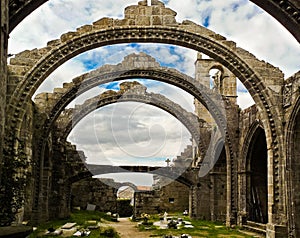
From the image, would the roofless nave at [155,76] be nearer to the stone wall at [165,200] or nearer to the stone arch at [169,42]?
the stone arch at [169,42]

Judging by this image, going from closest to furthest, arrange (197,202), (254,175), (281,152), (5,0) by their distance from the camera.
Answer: (5,0), (281,152), (254,175), (197,202)

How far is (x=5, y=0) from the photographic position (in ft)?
15.6

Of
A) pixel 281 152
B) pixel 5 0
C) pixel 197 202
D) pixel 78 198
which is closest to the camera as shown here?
pixel 5 0

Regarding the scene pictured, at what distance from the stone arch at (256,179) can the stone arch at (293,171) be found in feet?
15.7

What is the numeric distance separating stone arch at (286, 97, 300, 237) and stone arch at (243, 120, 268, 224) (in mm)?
4786

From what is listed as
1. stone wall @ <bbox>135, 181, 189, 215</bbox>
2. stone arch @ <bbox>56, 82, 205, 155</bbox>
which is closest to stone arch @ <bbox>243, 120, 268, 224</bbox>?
stone arch @ <bbox>56, 82, 205, 155</bbox>

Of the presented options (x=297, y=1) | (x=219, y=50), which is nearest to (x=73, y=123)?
(x=219, y=50)

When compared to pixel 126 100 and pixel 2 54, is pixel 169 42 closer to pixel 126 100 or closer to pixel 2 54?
pixel 2 54

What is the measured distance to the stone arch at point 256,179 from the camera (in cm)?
1688

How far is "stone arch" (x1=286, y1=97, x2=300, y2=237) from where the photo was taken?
11.7 meters

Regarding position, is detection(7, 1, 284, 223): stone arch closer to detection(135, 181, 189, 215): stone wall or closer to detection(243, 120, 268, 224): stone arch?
detection(243, 120, 268, 224): stone arch

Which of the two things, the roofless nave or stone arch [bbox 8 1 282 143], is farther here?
stone arch [bbox 8 1 282 143]

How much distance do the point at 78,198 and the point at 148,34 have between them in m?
18.0

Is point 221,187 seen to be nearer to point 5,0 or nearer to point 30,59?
point 30,59
